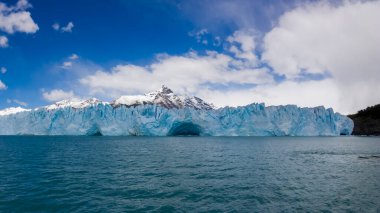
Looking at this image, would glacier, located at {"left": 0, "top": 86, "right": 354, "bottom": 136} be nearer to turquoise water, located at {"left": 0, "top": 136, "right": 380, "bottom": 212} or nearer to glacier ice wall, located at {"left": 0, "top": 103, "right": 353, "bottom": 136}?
glacier ice wall, located at {"left": 0, "top": 103, "right": 353, "bottom": 136}

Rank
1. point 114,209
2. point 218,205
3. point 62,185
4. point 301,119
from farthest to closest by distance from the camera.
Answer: point 301,119
point 62,185
point 218,205
point 114,209

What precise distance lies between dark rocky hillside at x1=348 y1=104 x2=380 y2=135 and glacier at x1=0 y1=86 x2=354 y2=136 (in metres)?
62.4

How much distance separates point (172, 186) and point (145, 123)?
220 feet

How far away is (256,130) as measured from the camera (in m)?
79.1

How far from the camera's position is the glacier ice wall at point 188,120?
76.9 m

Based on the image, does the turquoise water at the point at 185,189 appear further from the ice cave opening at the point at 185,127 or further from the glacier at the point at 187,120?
the ice cave opening at the point at 185,127

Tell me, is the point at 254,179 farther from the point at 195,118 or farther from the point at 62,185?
the point at 195,118

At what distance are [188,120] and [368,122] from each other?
104 metres

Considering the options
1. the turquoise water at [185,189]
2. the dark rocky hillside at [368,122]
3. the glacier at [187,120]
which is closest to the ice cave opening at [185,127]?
the glacier at [187,120]

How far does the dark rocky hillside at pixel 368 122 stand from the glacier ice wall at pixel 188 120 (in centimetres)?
6357

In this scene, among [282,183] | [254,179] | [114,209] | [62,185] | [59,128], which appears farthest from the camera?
[59,128]

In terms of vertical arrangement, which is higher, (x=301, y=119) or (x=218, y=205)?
(x=301, y=119)

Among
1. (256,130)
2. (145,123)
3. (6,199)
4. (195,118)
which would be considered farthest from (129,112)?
(6,199)

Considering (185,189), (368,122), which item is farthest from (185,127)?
(368,122)
